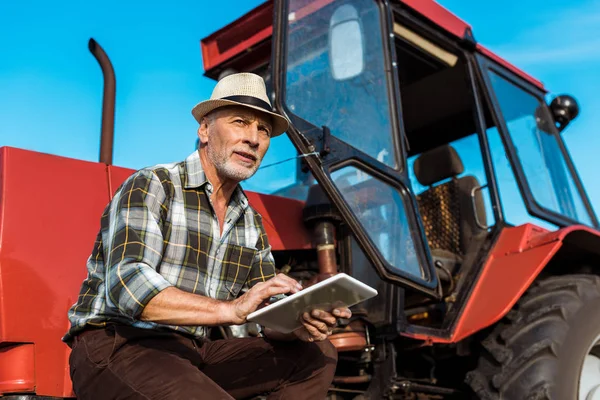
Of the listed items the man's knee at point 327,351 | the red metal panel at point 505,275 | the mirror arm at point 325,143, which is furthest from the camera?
the red metal panel at point 505,275

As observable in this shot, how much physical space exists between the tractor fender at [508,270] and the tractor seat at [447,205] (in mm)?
423

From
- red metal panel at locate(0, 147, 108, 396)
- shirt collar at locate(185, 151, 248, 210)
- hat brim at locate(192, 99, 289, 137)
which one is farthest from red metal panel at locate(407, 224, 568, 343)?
red metal panel at locate(0, 147, 108, 396)

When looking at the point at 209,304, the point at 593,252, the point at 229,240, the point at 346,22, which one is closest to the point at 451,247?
the point at 593,252

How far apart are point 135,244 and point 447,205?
2.77m

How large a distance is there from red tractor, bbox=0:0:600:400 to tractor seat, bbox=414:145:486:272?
0.05 ft

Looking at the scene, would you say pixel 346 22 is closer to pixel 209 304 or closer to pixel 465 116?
pixel 465 116

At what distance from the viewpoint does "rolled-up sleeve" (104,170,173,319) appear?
196 centimetres

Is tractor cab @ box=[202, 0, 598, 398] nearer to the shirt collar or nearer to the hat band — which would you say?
the hat band

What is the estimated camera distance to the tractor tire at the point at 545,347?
3.12 metres

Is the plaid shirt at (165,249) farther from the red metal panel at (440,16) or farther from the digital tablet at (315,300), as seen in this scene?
the red metal panel at (440,16)

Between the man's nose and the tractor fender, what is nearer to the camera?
the man's nose

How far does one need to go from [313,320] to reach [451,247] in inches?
90.7

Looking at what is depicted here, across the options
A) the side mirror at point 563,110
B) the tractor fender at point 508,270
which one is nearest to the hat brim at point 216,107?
the tractor fender at point 508,270

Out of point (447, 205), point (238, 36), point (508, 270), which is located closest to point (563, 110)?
point (447, 205)
